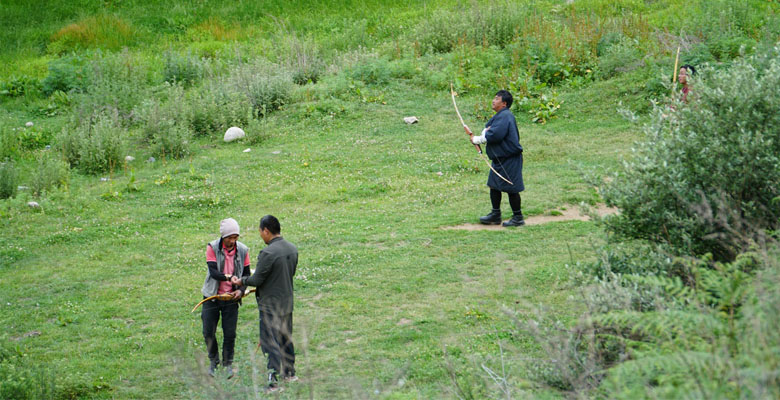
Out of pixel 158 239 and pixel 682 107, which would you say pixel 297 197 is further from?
pixel 682 107

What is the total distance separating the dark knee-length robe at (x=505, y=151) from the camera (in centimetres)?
1011

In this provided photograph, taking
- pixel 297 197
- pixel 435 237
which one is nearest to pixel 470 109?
pixel 297 197

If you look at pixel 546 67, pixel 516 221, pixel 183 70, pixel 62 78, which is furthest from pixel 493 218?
pixel 62 78

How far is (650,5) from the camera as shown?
21703 millimetres

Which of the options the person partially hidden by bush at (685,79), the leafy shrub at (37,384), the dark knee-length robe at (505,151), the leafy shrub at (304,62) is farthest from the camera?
the leafy shrub at (304,62)

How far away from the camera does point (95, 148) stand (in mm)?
14195

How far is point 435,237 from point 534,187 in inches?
105

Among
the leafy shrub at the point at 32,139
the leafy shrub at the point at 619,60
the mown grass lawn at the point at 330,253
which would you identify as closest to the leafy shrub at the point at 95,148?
the mown grass lawn at the point at 330,253

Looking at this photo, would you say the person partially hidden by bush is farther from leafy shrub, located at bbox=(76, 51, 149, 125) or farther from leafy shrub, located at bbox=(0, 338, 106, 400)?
leafy shrub, located at bbox=(76, 51, 149, 125)

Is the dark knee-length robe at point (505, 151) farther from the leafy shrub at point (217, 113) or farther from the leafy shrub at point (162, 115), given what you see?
the leafy shrub at point (162, 115)

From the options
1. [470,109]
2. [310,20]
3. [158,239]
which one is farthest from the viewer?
[310,20]

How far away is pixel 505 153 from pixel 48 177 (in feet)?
27.0

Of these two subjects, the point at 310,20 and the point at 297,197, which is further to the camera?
the point at 310,20

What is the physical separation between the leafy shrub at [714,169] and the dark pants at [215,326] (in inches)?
147
